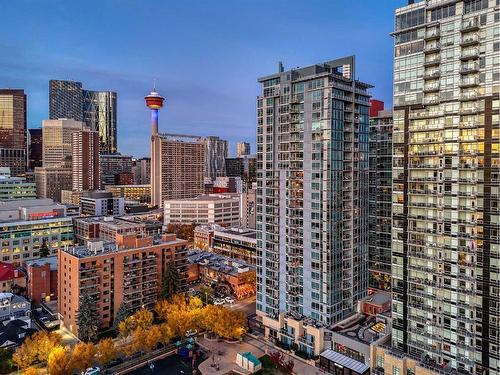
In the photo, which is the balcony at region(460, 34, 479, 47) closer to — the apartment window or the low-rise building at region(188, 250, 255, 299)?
the apartment window

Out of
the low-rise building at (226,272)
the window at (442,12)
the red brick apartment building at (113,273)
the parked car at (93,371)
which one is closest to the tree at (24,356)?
the parked car at (93,371)

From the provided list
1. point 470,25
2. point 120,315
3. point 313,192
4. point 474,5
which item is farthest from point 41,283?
point 474,5

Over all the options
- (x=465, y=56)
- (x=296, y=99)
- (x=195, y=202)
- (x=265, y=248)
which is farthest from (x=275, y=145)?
(x=195, y=202)

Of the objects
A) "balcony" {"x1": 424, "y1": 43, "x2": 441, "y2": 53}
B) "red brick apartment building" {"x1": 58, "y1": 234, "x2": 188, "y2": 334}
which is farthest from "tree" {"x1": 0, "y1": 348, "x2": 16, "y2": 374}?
"balcony" {"x1": 424, "y1": 43, "x2": 441, "y2": 53}

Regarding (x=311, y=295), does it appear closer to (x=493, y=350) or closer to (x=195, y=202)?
(x=493, y=350)

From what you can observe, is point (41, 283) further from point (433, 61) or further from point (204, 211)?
point (433, 61)
